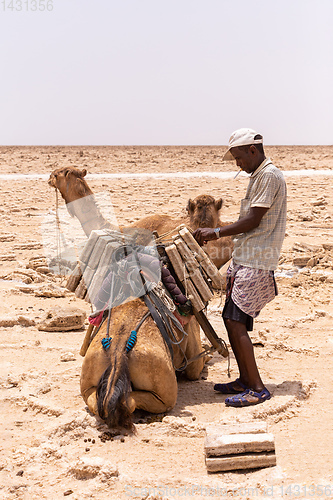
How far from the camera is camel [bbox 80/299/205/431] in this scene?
3.68m

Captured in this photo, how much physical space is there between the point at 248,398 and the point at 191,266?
1.16 metres

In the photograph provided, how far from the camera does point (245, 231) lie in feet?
13.8

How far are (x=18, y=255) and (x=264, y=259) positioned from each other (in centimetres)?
649

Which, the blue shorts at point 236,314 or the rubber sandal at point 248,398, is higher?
the blue shorts at point 236,314

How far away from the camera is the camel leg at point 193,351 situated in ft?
15.5

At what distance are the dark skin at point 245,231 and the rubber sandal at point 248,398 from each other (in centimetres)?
5

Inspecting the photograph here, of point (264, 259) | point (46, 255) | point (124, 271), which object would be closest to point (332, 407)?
point (264, 259)

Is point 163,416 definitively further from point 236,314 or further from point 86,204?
point 86,204

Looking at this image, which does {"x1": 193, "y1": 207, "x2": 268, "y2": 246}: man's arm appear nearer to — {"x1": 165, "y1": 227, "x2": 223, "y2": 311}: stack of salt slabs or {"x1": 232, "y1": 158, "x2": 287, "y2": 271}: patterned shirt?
{"x1": 232, "y1": 158, "x2": 287, "y2": 271}: patterned shirt

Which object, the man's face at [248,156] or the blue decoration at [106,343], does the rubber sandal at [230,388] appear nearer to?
the blue decoration at [106,343]


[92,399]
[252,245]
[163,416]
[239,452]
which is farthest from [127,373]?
[252,245]

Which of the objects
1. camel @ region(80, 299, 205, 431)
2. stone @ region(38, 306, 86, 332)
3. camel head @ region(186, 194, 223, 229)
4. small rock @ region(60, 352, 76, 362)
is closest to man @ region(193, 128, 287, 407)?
camel @ region(80, 299, 205, 431)
